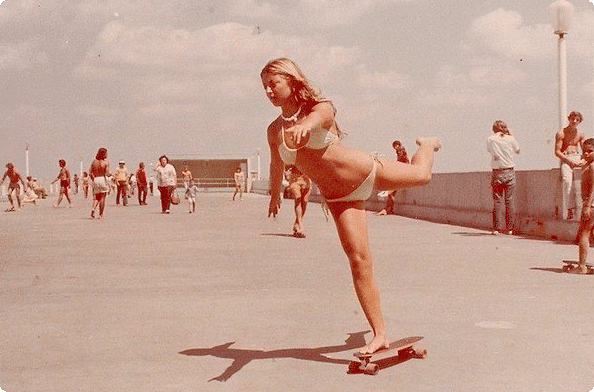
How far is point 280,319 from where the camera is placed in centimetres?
614

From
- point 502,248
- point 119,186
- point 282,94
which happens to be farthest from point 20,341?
point 119,186

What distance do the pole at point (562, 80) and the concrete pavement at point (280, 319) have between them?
13.3 ft

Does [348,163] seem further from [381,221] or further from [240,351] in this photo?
[381,221]

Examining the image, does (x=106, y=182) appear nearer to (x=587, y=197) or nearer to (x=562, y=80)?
(x=562, y=80)

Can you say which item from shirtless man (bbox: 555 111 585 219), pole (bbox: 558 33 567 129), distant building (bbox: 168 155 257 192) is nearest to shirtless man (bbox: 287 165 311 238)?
shirtless man (bbox: 555 111 585 219)

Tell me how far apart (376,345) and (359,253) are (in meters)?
0.51

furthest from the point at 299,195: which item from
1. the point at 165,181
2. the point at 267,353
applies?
the point at 165,181

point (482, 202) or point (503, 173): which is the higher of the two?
point (503, 173)

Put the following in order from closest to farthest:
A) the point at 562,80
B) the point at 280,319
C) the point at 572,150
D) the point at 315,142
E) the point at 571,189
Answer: the point at 315,142
the point at 280,319
the point at 572,150
the point at 571,189
the point at 562,80

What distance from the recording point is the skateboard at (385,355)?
441 centimetres

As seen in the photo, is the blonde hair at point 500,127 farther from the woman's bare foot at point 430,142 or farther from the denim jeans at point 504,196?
the woman's bare foot at point 430,142

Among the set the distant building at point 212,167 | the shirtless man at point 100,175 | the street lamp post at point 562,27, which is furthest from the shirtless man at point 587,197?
the distant building at point 212,167

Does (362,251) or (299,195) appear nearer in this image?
(362,251)

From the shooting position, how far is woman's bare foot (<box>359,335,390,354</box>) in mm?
4500
